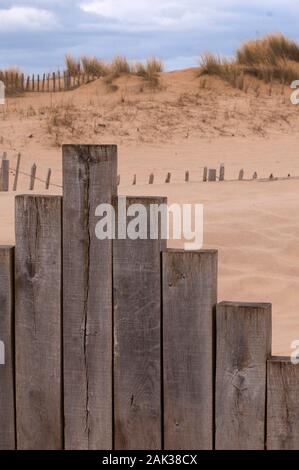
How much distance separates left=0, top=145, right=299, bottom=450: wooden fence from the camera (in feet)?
9.77

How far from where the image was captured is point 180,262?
9.71 feet

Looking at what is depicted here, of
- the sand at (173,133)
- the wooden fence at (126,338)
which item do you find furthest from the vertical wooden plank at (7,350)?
the sand at (173,133)

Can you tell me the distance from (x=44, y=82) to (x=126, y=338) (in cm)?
2021

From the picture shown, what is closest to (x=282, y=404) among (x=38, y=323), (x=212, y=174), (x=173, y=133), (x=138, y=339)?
(x=138, y=339)

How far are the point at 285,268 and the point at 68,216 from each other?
156 inches

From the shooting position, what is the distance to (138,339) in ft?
9.93

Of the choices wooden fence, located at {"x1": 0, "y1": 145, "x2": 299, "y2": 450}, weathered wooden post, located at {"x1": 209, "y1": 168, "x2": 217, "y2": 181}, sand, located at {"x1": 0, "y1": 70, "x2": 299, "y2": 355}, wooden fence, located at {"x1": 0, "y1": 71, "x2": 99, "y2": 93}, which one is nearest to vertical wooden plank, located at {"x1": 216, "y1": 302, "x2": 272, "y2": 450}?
wooden fence, located at {"x1": 0, "y1": 145, "x2": 299, "y2": 450}

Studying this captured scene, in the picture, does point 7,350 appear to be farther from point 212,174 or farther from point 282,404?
point 212,174

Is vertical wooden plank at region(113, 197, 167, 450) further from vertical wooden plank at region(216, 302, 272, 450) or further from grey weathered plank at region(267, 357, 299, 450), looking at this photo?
grey weathered plank at region(267, 357, 299, 450)

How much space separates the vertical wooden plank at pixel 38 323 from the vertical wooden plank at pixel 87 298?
0.03 metres

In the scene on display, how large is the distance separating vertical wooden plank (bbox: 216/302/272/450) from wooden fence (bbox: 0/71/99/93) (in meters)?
19.1

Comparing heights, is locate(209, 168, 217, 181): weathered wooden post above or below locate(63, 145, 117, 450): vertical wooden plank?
below

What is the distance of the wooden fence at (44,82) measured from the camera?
2177 cm
